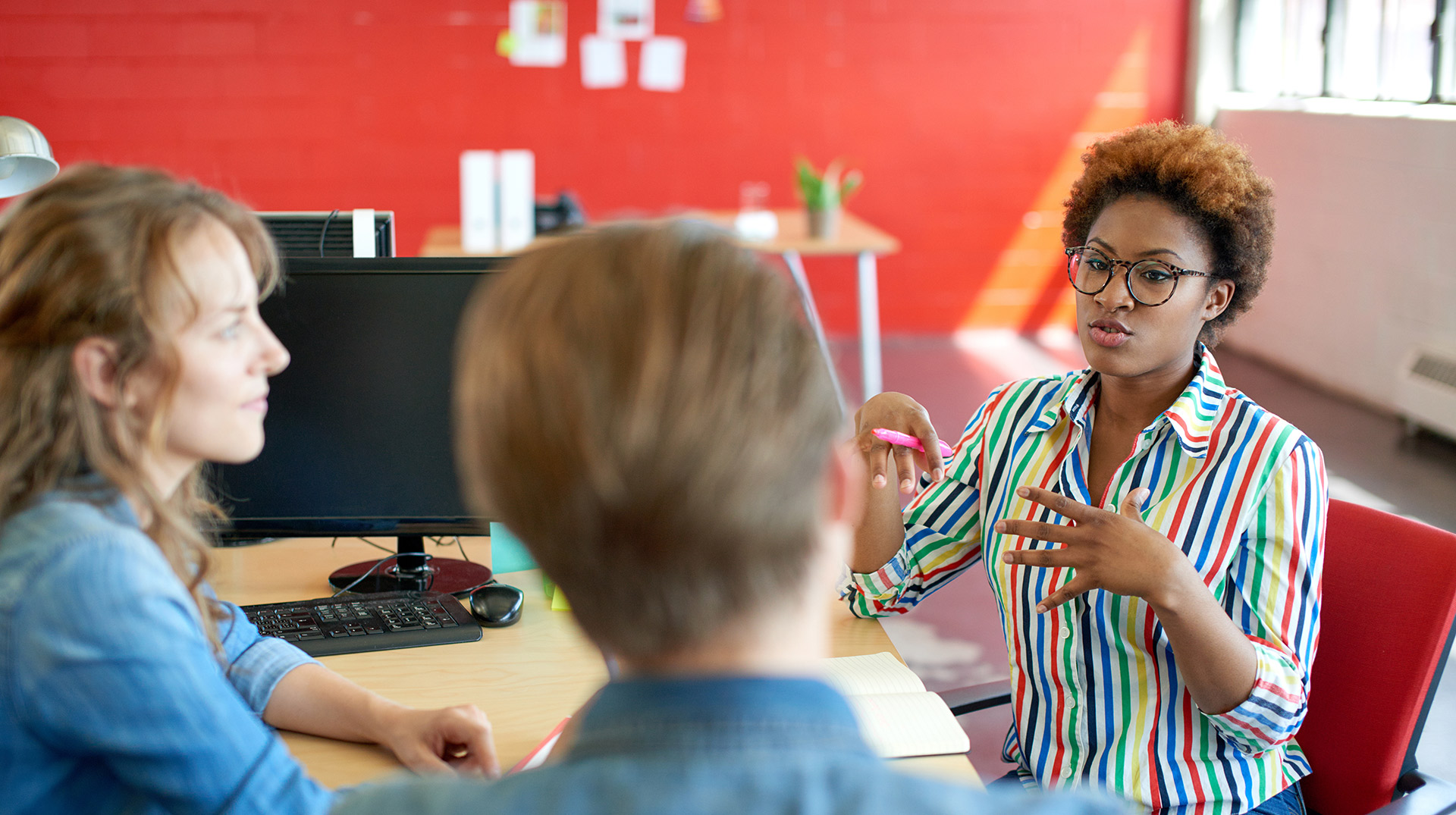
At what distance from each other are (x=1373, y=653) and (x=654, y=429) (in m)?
1.05

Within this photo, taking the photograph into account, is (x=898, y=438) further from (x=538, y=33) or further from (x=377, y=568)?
(x=538, y=33)

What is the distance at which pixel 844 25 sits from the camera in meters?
5.79

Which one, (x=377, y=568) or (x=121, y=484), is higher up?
(x=121, y=484)

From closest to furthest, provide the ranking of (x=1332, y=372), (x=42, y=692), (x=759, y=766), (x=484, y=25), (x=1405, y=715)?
(x=759, y=766) → (x=42, y=692) → (x=1405, y=715) → (x=1332, y=372) → (x=484, y=25)

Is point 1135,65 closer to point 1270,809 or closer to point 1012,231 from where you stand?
point 1012,231

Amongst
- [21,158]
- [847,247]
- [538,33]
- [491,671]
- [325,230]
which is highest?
[538,33]

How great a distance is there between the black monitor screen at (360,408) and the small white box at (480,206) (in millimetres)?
2795

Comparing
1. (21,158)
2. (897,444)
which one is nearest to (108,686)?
(897,444)

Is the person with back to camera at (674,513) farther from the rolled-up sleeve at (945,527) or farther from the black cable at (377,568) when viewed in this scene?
the black cable at (377,568)

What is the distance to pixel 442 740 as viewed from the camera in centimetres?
107

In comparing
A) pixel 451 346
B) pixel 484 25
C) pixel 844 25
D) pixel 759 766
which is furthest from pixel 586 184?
pixel 759 766

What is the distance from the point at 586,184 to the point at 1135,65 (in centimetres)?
293

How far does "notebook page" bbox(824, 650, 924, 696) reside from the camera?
121 cm

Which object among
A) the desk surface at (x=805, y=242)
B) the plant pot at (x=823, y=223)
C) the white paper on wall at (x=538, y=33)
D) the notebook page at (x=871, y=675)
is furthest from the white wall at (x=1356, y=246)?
the white paper on wall at (x=538, y=33)
